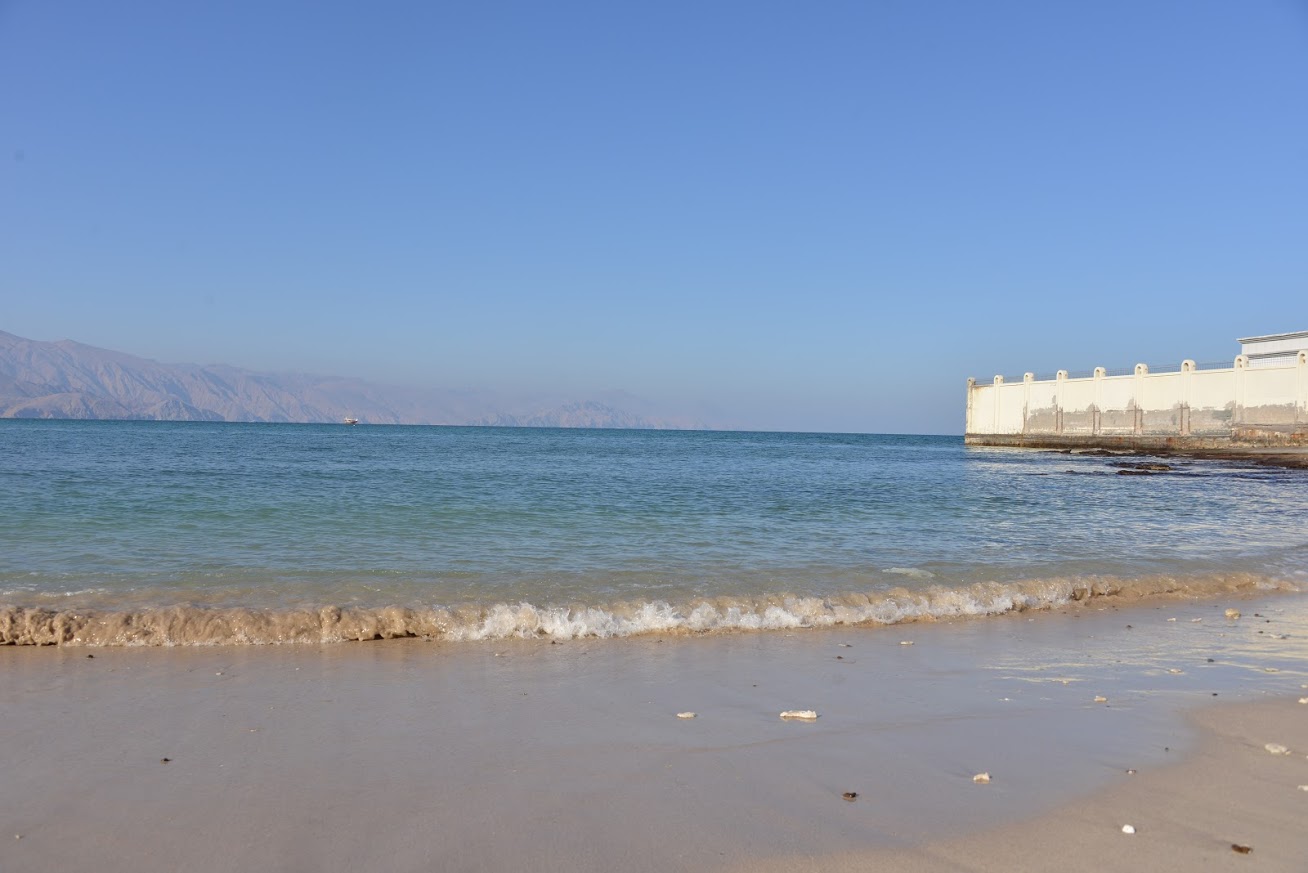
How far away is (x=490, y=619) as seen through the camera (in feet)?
24.9

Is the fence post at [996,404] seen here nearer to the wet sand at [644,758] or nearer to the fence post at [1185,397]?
the fence post at [1185,397]

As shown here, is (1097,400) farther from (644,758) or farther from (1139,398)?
(644,758)

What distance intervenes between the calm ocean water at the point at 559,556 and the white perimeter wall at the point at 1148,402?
37952mm

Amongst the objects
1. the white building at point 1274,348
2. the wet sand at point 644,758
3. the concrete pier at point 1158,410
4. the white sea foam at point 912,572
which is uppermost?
the white building at point 1274,348

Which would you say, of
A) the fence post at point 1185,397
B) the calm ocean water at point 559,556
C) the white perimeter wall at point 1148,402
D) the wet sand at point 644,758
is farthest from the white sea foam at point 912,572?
the fence post at point 1185,397

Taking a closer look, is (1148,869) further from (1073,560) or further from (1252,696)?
(1073,560)

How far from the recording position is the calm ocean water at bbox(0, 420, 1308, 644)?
7.68 m

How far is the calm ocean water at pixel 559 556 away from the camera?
25.2 ft

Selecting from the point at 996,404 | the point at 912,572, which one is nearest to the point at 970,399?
the point at 996,404

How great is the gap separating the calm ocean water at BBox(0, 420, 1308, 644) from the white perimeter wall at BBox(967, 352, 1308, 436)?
3795cm

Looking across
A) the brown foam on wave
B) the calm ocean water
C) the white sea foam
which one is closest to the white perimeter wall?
the calm ocean water

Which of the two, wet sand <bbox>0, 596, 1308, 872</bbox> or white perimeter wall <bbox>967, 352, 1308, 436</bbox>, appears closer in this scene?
wet sand <bbox>0, 596, 1308, 872</bbox>

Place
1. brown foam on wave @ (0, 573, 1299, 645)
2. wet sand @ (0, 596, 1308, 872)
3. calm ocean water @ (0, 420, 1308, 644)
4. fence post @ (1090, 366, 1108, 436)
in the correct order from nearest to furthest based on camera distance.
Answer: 1. wet sand @ (0, 596, 1308, 872)
2. brown foam on wave @ (0, 573, 1299, 645)
3. calm ocean water @ (0, 420, 1308, 644)
4. fence post @ (1090, 366, 1108, 436)

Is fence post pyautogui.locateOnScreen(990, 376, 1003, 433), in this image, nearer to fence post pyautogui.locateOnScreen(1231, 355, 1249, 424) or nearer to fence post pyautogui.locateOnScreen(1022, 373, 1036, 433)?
fence post pyautogui.locateOnScreen(1022, 373, 1036, 433)
